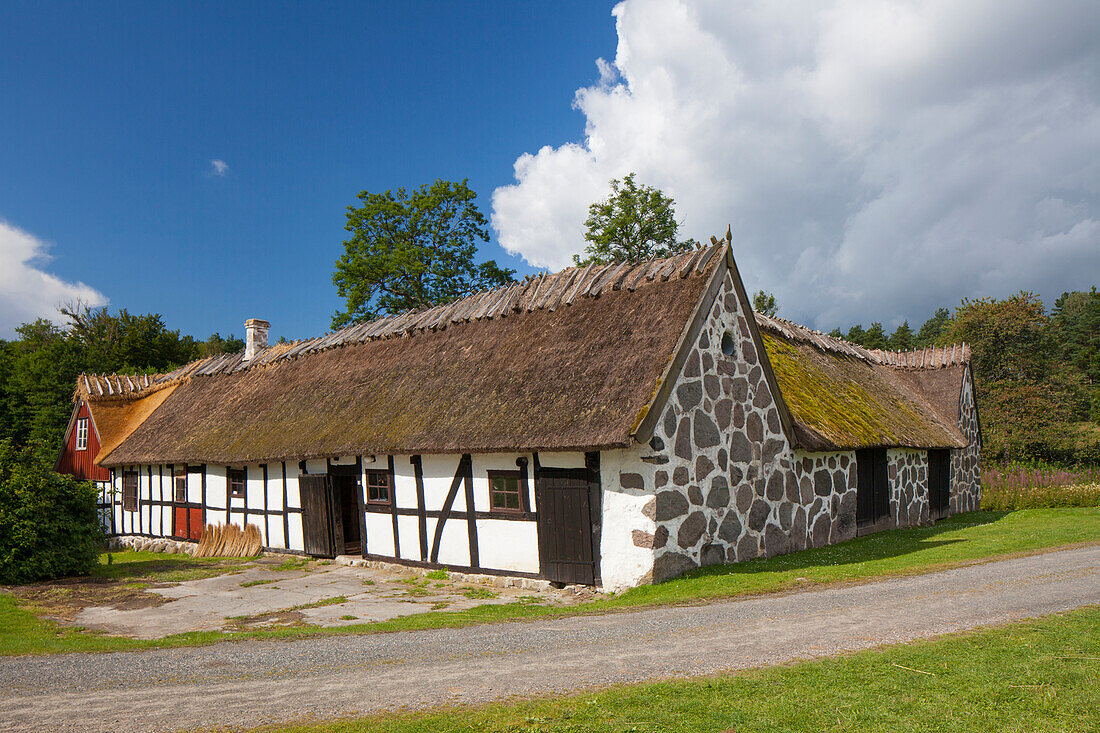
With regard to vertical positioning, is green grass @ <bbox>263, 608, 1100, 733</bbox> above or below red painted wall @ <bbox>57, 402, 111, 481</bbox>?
below

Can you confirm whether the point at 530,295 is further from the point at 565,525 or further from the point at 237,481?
the point at 237,481

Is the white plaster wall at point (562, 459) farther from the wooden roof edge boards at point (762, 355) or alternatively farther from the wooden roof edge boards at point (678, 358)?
the wooden roof edge boards at point (762, 355)

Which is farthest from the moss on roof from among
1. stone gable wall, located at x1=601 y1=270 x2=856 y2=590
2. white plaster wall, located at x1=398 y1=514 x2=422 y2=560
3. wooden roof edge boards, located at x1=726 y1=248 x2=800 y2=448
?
white plaster wall, located at x1=398 y1=514 x2=422 y2=560

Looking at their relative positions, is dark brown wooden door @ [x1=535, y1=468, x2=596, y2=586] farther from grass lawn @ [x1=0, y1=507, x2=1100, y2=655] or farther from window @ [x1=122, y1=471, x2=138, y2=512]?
window @ [x1=122, y1=471, x2=138, y2=512]

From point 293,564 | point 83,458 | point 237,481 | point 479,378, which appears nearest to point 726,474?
point 479,378

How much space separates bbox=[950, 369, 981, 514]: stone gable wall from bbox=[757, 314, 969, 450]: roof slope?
58 cm

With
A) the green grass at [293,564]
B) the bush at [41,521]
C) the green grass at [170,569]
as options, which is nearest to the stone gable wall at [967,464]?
the green grass at [293,564]

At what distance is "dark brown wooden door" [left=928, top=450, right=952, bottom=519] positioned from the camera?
2035 centimetres

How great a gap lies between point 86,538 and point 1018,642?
1677 centimetres

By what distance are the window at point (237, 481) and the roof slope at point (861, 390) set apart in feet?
47.1

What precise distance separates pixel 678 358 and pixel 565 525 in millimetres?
3399

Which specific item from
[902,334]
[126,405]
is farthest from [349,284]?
[902,334]

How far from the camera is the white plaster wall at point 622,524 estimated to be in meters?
10.9

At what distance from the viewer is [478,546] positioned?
1316 cm
